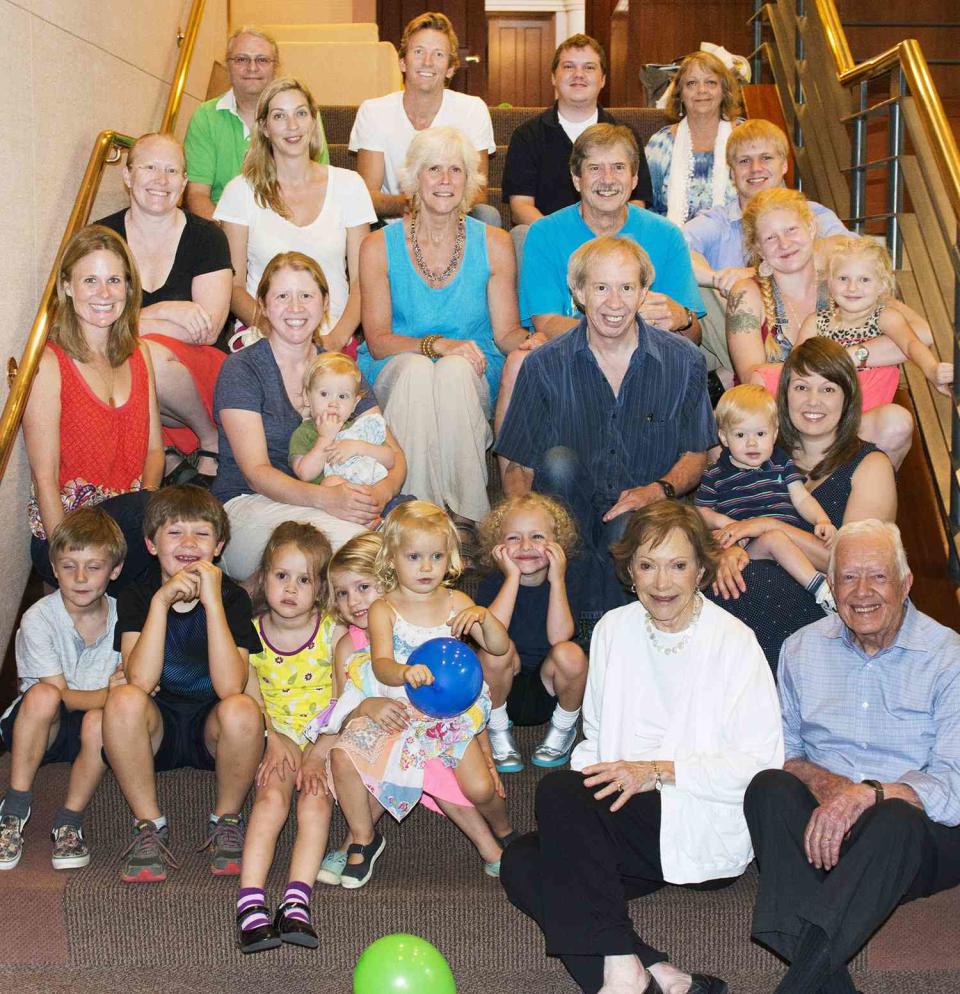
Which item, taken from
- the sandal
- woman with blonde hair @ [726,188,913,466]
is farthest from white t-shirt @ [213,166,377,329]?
the sandal

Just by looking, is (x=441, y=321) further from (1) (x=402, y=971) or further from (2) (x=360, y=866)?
(1) (x=402, y=971)

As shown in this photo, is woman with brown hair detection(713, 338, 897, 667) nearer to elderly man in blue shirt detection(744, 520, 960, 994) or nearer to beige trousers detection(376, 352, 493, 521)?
elderly man in blue shirt detection(744, 520, 960, 994)

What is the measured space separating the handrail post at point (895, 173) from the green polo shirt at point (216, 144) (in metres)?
2.21

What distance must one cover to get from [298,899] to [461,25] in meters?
7.20

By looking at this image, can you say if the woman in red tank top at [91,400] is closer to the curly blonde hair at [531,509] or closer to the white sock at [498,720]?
the curly blonde hair at [531,509]

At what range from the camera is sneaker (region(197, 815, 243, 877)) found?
2912mm

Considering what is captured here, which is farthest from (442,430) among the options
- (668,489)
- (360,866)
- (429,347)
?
(360,866)

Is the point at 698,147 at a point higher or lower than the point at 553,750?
higher

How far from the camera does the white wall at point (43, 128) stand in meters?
3.72

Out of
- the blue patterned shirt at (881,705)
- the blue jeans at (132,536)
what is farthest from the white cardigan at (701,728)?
the blue jeans at (132,536)

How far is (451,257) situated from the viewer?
4.23m

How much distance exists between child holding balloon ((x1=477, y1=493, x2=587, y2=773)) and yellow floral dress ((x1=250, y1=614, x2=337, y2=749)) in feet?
1.29

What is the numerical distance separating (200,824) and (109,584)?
65cm

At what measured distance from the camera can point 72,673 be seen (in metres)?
3.21
